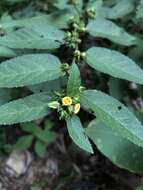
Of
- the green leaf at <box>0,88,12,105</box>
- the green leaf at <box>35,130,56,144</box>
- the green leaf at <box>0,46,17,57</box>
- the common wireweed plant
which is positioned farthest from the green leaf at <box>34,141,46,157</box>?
the green leaf at <box>0,46,17,57</box>

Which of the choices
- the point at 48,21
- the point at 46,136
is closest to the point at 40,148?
the point at 46,136

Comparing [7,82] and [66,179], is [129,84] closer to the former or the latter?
[66,179]

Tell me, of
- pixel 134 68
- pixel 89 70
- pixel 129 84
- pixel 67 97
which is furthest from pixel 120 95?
pixel 67 97

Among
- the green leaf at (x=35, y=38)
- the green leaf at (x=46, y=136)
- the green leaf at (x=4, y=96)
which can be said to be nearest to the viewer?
the green leaf at (x=35, y=38)

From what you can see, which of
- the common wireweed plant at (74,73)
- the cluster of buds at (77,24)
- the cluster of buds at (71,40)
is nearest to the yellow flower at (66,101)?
the common wireweed plant at (74,73)

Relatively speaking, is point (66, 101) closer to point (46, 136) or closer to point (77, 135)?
point (77, 135)

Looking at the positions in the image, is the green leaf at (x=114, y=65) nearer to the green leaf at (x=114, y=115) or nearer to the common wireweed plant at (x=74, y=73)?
the common wireweed plant at (x=74, y=73)

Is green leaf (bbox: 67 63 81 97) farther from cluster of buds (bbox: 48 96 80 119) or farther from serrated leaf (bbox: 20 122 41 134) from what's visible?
serrated leaf (bbox: 20 122 41 134)
